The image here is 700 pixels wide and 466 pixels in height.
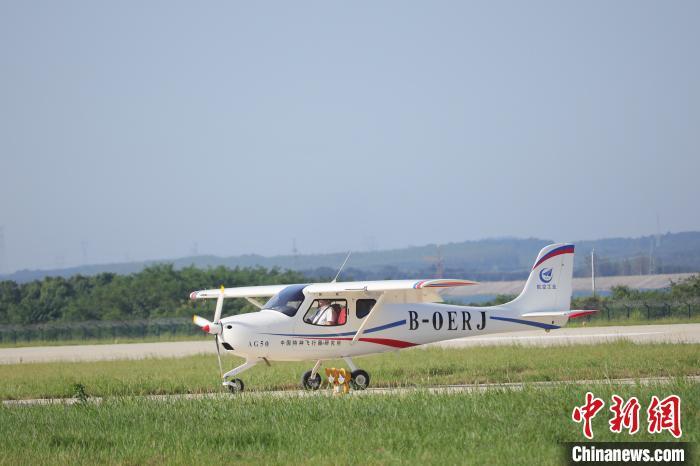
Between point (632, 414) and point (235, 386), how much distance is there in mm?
9149

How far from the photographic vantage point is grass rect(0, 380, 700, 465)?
41.0ft

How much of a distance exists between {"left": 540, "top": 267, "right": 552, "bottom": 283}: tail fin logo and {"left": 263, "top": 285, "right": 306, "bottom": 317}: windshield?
17.7ft

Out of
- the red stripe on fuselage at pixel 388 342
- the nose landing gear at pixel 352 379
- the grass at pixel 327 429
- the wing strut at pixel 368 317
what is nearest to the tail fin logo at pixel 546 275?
the red stripe on fuselage at pixel 388 342

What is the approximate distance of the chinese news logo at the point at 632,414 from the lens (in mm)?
12852

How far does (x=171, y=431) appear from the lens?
14.3 metres

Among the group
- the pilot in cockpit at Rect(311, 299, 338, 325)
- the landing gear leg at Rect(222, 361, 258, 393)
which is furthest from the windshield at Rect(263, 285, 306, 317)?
the landing gear leg at Rect(222, 361, 258, 393)

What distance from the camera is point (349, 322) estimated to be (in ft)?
69.1

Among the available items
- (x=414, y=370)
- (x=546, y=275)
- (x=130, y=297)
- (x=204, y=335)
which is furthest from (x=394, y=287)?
(x=130, y=297)

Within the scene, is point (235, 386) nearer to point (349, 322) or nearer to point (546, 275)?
point (349, 322)

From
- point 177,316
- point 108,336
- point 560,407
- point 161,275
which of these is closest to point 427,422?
point 560,407

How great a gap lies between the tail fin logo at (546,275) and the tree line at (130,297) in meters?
33.1

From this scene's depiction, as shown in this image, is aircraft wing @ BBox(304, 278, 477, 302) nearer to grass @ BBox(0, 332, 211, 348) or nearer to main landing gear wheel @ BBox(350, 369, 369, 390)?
main landing gear wheel @ BBox(350, 369, 369, 390)

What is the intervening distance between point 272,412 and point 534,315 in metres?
8.70

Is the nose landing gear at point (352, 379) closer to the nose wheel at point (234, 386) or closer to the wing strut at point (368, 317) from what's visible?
the wing strut at point (368, 317)
